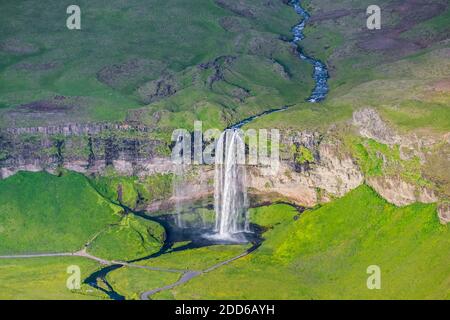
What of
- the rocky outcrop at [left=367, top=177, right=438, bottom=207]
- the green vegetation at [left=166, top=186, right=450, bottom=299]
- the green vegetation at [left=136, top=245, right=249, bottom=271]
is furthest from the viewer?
the green vegetation at [left=136, top=245, right=249, bottom=271]

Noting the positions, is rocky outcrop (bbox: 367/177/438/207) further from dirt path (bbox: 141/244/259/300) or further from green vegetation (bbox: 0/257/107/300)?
green vegetation (bbox: 0/257/107/300)

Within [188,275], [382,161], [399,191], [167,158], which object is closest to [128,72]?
[167,158]

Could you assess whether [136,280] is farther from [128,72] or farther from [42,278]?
[128,72]

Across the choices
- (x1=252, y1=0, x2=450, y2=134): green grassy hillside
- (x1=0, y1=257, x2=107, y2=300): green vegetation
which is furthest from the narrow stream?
(x1=0, y1=257, x2=107, y2=300): green vegetation

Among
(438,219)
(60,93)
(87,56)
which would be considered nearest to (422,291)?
(438,219)

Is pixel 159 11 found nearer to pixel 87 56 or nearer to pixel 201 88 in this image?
pixel 87 56

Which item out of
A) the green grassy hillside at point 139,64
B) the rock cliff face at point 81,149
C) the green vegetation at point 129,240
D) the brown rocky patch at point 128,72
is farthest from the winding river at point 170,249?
the brown rocky patch at point 128,72
